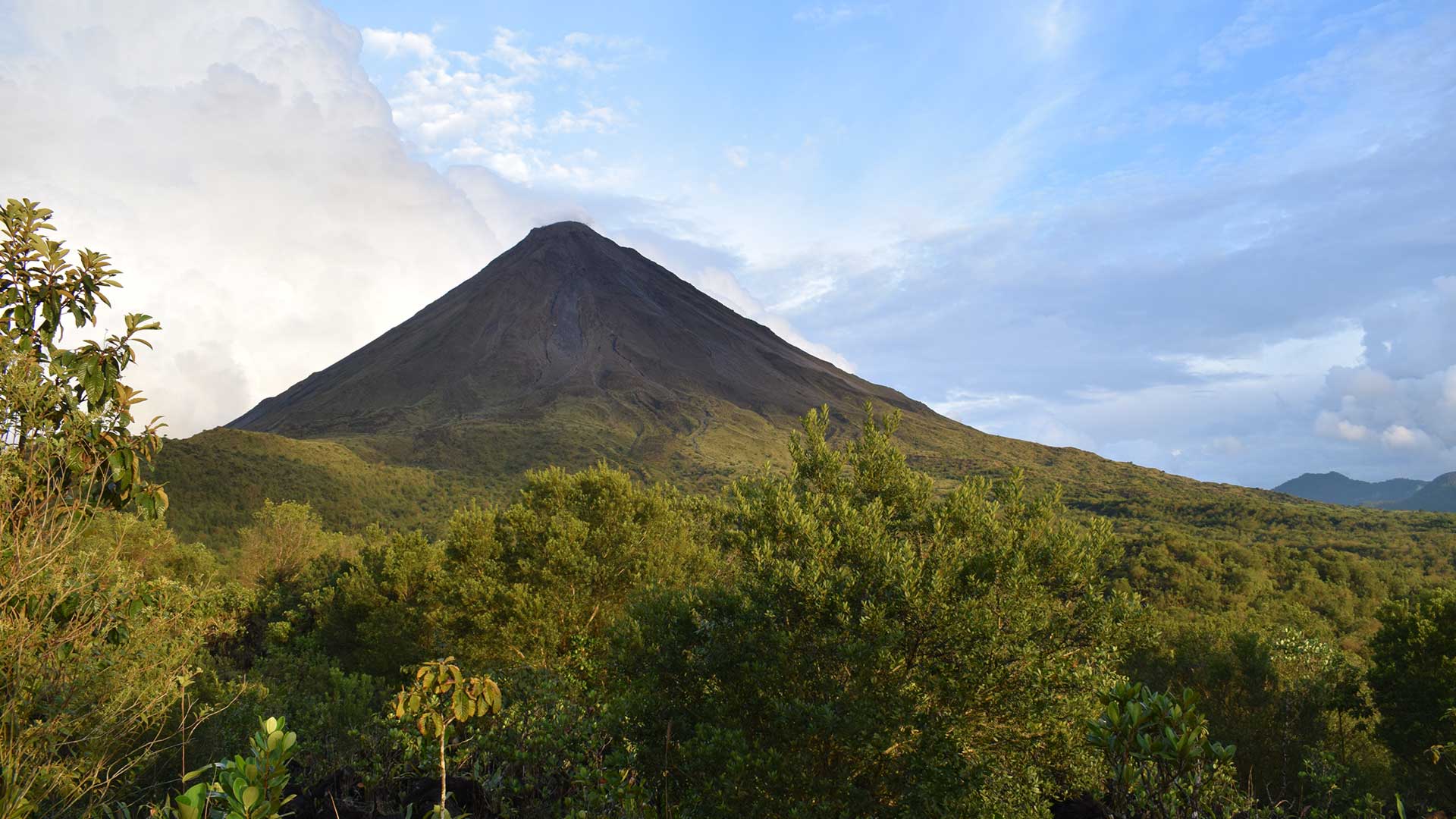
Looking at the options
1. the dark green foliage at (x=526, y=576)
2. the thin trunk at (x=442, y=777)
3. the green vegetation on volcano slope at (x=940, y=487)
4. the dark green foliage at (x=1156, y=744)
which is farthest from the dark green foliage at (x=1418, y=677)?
the thin trunk at (x=442, y=777)

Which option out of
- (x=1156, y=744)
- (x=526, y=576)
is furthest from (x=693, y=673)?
(x=526, y=576)

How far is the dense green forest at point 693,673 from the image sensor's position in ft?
19.2

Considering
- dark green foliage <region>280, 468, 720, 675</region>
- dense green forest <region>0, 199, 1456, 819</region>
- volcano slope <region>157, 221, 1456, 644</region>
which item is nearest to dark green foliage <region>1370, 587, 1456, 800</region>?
dense green forest <region>0, 199, 1456, 819</region>

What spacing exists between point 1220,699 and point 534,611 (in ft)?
84.1

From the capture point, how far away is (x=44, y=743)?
6820 millimetres

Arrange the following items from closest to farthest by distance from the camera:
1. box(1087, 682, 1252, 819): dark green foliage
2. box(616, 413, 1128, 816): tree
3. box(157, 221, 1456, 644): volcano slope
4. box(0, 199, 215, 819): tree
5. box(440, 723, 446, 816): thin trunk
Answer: box(440, 723, 446, 816): thin trunk, box(1087, 682, 1252, 819): dark green foliage, box(0, 199, 215, 819): tree, box(616, 413, 1128, 816): tree, box(157, 221, 1456, 644): volcano slope

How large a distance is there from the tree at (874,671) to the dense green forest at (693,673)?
0.17 ft

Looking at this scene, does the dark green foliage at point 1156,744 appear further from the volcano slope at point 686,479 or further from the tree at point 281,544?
the tree at point 281,544

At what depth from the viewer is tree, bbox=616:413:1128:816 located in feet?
30.5

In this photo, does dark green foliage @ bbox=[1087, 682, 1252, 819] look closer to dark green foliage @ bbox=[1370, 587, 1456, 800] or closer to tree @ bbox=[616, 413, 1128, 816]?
tree @ bbox=[616, 413, 1128, 816]

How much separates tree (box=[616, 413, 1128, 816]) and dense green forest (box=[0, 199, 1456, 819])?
5cm

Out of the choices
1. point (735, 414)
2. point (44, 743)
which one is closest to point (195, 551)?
point (44, 743)

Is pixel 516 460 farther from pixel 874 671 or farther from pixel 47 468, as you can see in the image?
pixel 47 468

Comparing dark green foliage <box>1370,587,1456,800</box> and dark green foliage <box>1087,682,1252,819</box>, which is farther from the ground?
dark green foliage <box>1087,682,1252,819</box>
